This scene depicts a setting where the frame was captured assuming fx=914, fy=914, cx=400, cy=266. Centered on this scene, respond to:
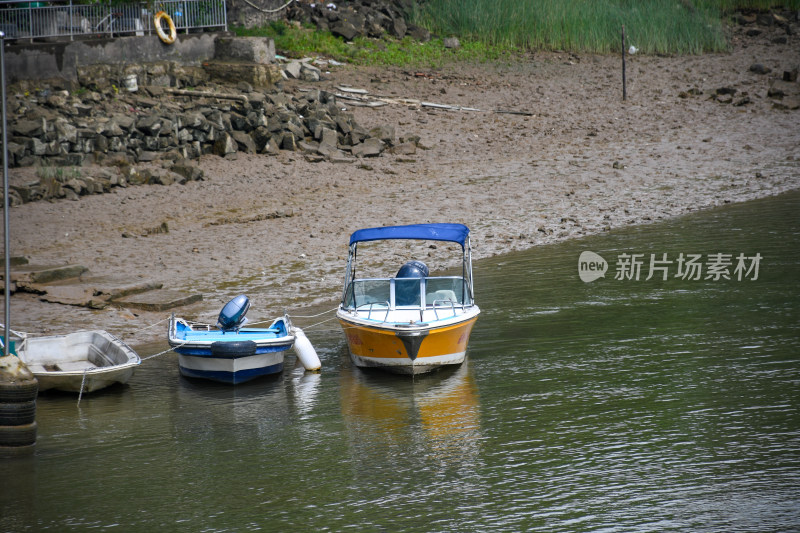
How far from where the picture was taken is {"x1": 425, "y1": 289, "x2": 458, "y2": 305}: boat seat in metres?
12.8

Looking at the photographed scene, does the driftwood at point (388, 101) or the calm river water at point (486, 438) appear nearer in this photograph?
the calm river water at point (486, 438)

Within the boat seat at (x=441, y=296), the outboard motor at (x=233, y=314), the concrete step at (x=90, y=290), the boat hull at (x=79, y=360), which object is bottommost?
the boat hull at (x=79, y=360)

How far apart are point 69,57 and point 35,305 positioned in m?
12.0

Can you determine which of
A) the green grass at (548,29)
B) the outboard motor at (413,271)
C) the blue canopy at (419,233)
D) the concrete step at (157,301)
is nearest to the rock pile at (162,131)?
the concrete step at (157,301)

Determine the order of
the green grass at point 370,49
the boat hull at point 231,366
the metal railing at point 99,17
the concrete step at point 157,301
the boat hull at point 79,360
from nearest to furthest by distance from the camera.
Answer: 1. the boat hull at point 79,360
2. the boat hull at point 231,366
3. the concrete step at point 157,301
4. the metal railing at point 99,17
5. the green grass at point 370,49

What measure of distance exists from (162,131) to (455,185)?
23.4ft

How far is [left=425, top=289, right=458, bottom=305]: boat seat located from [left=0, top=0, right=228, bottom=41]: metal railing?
1681cm

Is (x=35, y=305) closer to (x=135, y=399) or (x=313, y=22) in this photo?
(x=135, y=399)

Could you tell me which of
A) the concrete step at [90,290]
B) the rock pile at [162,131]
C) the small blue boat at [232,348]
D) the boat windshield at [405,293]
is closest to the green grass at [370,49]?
the rock pile at [162,131]

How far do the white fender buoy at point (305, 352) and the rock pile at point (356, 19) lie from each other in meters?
19.6

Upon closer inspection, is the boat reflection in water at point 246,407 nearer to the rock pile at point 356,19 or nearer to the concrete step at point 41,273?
the concrete step at point 41,273

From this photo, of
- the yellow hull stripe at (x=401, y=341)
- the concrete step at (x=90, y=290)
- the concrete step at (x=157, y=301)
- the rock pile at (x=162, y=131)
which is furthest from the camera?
the rock pile at (x=162, y=131)

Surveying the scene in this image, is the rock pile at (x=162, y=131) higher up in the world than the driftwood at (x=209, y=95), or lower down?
lower down

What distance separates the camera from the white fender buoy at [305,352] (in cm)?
1234
